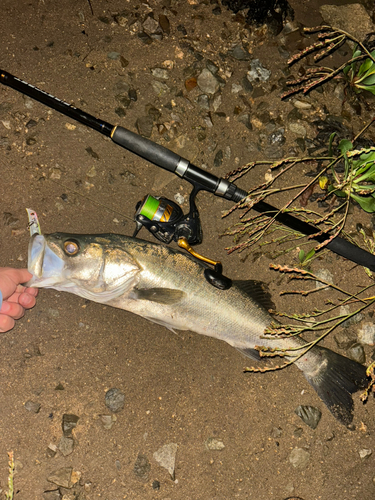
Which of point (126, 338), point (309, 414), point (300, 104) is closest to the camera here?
point (126, 338)

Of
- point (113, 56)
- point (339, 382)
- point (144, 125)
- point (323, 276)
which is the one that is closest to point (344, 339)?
point (339, 382)

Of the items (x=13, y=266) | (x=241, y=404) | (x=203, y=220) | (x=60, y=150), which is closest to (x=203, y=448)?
(x=241, y=404)

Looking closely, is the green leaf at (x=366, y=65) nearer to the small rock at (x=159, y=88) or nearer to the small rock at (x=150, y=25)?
the small rock at (x=159, y=88)

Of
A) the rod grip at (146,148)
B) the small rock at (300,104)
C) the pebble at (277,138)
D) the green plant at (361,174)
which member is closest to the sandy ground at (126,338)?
the pebble at (277,138)

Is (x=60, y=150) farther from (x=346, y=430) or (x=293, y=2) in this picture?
(x=346, y=430)

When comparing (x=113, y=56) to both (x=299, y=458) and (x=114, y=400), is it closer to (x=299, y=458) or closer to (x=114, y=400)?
(x=114, y=400)

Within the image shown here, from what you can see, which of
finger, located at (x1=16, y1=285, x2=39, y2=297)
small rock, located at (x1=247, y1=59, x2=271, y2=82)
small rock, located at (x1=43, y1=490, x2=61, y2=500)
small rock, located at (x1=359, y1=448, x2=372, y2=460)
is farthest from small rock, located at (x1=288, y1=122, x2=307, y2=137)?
small rock, located at (x1=43, y1=490, x2=61, y2=500)
